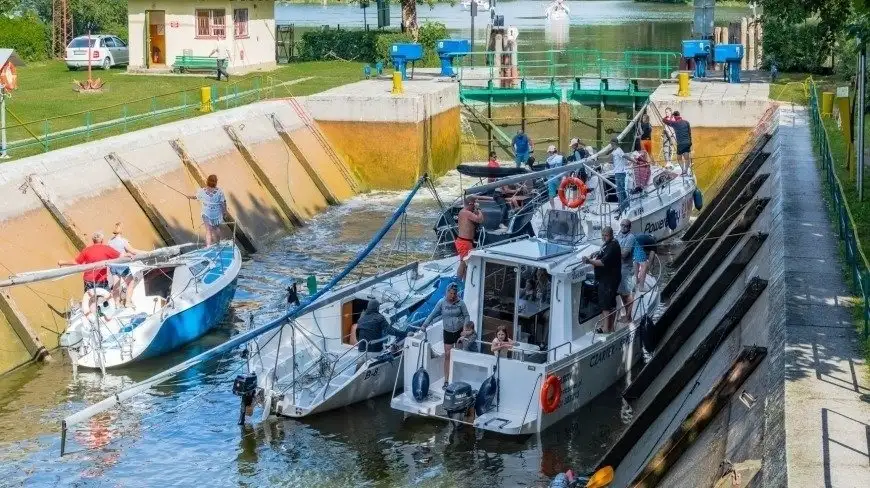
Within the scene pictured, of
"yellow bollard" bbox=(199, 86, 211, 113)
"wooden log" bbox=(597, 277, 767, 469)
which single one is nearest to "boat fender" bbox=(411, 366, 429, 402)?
"wooden log" bbox=(597, 277, 767, 469)

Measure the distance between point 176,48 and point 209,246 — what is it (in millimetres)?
25615

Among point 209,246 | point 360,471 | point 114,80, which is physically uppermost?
point 114,80

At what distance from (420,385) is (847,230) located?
246 inches

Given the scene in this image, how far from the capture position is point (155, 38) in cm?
4884

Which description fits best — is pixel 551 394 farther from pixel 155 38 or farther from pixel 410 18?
pixel 410 18

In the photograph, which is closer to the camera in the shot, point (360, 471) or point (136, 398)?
point (360, 471)

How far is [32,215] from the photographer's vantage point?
24500mm

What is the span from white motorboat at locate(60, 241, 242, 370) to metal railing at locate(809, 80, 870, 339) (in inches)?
427

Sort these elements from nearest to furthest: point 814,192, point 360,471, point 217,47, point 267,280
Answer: point 360,471, point 814,192, point 267,280, point 217,47

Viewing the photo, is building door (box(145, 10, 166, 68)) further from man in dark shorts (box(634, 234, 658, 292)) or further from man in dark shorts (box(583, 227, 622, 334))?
man in dark shorts (box(583, 227, 622, 334))

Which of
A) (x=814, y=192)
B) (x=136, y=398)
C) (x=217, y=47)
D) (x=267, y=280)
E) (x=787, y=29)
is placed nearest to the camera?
(x=136, y=398)

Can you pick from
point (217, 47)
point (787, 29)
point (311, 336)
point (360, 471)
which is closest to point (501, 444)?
point (360, 471)

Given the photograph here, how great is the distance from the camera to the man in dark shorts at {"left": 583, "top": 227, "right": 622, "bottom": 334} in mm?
18750

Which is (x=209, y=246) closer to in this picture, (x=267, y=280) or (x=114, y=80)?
(x=267, y=280)
